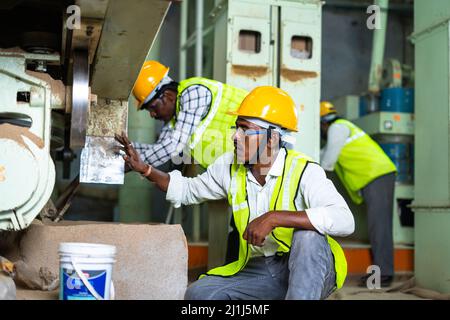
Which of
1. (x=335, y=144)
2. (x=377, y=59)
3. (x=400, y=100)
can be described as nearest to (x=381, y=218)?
(x=335, y=144)

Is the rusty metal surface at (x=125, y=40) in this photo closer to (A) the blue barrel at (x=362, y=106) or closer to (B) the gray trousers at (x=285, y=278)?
(B) the gray trousers at (x=285, y=278)

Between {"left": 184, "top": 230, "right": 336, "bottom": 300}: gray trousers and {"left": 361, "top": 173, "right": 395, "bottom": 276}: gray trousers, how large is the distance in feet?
7.22

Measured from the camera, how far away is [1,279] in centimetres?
201

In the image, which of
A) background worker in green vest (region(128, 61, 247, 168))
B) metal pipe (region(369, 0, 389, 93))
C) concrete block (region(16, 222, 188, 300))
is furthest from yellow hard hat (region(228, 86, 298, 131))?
metal pipe (region(369, 0, 389, 93))

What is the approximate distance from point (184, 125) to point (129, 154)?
87cm

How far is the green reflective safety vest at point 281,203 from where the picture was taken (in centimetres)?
262

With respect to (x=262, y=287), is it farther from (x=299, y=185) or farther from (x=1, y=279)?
(x=1, y=279)

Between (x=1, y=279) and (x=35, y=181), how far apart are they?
1.06 ft

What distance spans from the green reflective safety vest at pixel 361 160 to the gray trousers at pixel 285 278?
231 centimetres

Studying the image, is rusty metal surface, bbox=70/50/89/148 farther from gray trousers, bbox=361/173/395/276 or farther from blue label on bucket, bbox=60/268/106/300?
gray trousers, bbox=361/173/395/276

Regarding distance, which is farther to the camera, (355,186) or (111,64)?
(355,186)

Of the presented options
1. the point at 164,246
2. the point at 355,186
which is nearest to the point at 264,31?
the point at 355,186

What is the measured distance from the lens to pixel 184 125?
3664mm

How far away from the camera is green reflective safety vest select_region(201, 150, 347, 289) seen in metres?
2.62
